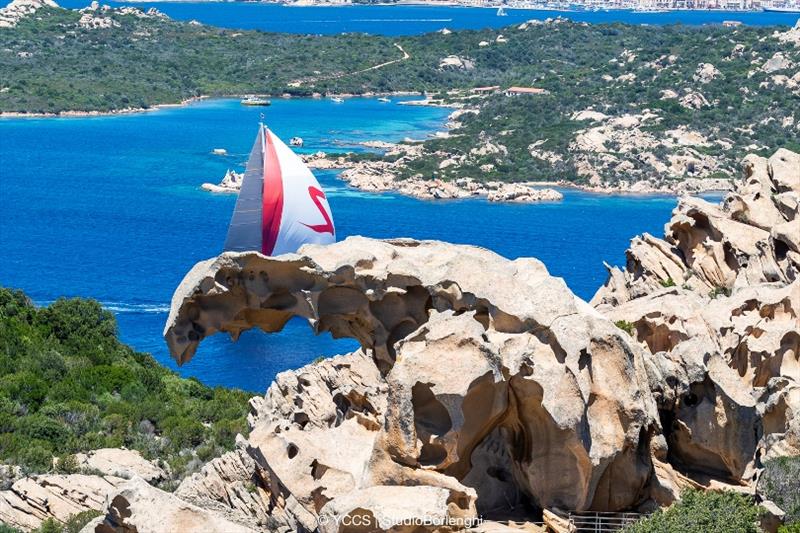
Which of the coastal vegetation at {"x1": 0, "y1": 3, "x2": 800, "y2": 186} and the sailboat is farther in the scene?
the coastal vegetation at {"x1": 0, "y1": 3, "x2": 800, "y2": 186}

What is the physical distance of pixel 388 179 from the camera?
4510 inches

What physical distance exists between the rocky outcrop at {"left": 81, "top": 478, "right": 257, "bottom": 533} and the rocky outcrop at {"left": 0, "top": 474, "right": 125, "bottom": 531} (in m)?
9.27

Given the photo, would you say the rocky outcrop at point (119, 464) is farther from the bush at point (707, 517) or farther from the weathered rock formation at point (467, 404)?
the bush at point (707, 517)

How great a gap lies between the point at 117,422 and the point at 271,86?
13863 cm

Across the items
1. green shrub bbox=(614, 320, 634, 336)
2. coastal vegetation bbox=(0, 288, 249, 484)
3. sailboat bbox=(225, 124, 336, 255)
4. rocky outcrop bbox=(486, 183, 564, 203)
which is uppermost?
sailboat bbox=(225, 124, 336, 255)

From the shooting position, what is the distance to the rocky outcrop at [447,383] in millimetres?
19422

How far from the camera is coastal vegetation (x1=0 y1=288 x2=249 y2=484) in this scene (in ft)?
111

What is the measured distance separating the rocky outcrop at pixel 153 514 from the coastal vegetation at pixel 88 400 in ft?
43.2

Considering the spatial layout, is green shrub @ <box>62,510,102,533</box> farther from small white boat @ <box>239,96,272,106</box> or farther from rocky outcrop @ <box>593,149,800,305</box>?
small white boat @ <box>239,96,272,106</box>

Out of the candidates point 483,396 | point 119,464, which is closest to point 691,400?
point 483,396

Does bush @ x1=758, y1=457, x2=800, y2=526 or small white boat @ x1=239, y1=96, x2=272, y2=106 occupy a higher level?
bush @ x1=758, y1=457, x2=800, y2=526

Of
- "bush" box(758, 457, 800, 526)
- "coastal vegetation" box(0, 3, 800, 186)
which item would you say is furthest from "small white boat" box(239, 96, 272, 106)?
"bush" box(758, 457, 800, 526)

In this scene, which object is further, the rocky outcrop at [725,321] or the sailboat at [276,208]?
the sailboat at [276,208]

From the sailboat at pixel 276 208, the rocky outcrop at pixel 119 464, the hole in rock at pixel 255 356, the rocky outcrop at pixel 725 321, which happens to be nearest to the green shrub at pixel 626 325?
the rocky outcrop at pixel 725 321
